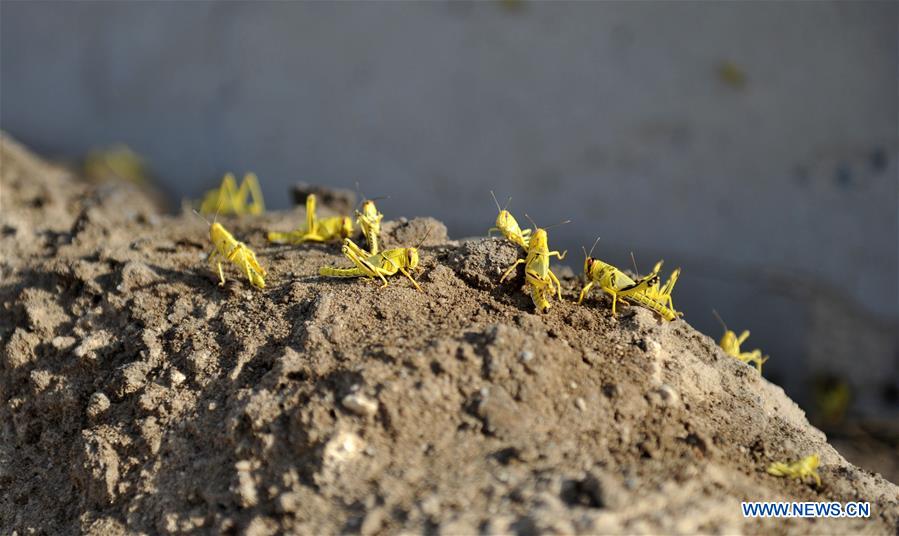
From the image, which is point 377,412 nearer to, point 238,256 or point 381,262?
→ point 381,262

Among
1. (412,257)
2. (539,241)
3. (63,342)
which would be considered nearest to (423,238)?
(412,257)

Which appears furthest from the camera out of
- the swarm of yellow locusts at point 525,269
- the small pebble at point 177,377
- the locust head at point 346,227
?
the locust head at point 346,227

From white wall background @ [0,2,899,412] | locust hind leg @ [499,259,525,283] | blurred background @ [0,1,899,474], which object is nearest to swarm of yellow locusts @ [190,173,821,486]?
locust hind leg @ [499,259,525,283]

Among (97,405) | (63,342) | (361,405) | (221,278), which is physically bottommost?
(97,405)

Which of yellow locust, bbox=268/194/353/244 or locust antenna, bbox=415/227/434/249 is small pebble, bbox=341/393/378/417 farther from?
yellow locust, bbox=268/194/353/244

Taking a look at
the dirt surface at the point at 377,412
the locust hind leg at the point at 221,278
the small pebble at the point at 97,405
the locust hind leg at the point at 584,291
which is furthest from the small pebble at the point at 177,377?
the locust hind leg at the point at 584,291

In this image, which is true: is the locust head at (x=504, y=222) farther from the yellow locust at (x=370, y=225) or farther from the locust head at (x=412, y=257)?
the yellow locust at (x=370, y=225)
